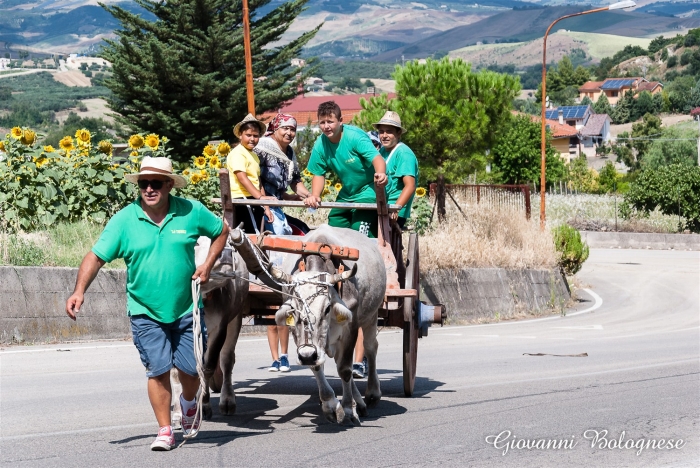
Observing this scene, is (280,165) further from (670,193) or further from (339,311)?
(670,193)

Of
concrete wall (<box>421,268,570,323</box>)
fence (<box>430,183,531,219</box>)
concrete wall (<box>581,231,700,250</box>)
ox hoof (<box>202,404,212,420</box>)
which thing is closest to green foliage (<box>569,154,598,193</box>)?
concrete wall (<box>581,231,700,250</box>)

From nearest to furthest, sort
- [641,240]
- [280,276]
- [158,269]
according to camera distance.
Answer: [158,269] < [280,276] < [641,240]

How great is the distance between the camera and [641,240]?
145ft

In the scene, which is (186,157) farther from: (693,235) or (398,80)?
(693,235)

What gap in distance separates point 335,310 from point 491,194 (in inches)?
887

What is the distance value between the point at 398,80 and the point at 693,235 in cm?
1295

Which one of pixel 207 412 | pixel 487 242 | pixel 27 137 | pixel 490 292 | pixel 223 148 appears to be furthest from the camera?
pixel 487 242

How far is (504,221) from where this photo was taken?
2355cm

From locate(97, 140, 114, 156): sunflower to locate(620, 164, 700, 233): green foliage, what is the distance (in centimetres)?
3293

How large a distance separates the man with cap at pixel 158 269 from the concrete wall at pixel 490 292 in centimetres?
1164

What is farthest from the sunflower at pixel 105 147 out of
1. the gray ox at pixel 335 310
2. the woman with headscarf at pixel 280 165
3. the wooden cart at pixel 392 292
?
the gray ox at pixel 335 310

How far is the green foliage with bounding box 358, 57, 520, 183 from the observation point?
133ft

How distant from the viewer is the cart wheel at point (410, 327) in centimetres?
986

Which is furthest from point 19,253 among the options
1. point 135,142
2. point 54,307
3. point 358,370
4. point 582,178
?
point 582,178
